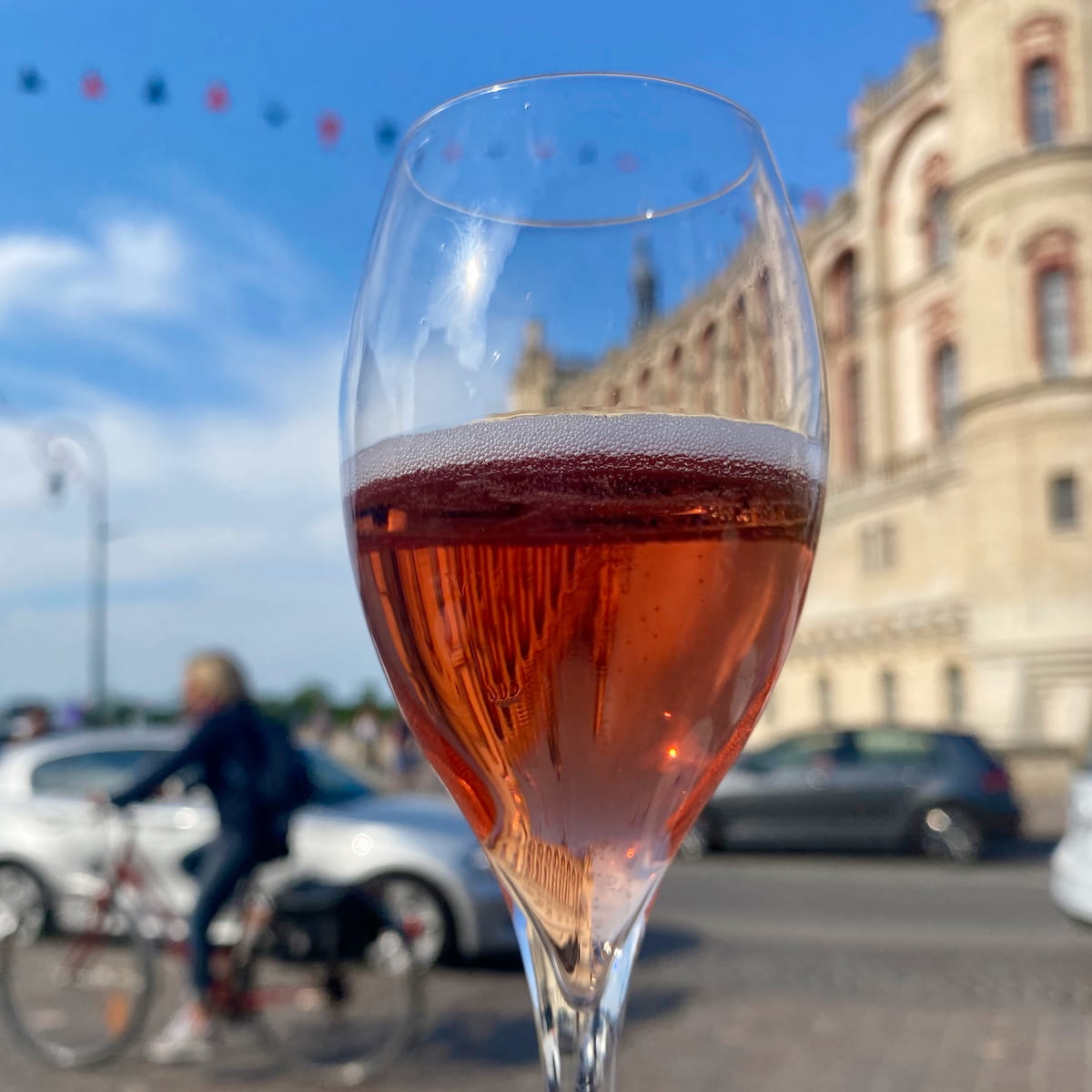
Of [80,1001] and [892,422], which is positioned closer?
[80,1001]

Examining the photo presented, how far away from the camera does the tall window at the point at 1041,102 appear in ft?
81.6

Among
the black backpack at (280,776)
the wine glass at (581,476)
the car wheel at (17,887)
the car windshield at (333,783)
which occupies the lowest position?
the car wheel at (17,887)

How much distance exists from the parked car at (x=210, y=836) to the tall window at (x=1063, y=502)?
18.9 m

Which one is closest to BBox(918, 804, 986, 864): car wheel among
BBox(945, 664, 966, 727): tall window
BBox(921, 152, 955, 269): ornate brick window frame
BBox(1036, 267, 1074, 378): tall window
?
BBox(1036, 267, 1074, 378): tall window

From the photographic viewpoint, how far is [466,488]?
0.73 m

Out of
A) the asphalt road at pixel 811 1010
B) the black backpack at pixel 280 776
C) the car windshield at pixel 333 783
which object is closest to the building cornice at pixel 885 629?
the asphalt road at pixel 811 1010

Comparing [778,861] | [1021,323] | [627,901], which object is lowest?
[778,861]

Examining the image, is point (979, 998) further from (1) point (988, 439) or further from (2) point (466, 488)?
(1) point (988, 439)

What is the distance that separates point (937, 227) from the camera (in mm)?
30156

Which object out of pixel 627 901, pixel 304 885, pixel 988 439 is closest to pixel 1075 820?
pixel 304 885

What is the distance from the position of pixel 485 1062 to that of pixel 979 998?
2.62 m

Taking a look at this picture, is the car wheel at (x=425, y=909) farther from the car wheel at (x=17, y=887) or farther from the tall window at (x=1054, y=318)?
the tall window at (x=1054, y=318)

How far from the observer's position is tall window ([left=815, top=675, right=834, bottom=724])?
32.1m

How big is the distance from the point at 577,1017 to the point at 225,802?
16.3 feet
